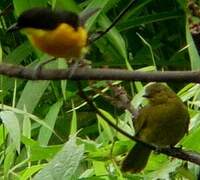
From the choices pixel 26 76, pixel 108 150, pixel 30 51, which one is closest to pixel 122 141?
pixel 108 150

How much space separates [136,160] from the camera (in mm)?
1450

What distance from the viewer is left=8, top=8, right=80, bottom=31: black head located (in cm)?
112

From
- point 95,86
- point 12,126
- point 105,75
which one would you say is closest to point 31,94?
point 95,86

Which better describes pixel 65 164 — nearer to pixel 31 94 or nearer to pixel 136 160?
pixel 136 160

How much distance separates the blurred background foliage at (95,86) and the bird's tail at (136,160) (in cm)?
2

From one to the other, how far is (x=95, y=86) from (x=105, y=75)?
0.92 m

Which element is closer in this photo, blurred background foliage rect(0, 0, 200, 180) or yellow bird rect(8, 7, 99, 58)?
yellow bird rect(8, 7, 99, 58)

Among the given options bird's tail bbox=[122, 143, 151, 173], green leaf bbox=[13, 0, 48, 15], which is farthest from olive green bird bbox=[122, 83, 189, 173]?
green leaf bbox=[13, 0, 48, 15]

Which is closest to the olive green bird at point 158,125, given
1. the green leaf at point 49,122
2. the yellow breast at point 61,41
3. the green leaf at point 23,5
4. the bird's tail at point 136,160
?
the bird's tail at point 136,160

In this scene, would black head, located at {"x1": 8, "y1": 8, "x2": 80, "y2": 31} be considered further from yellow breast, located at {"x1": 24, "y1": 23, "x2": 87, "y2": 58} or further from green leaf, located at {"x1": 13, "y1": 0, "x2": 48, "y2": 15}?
green leaf, located at {"x1": 13, "y1": 0, "x2": 48, "y2": 15}

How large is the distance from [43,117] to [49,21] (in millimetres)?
1246

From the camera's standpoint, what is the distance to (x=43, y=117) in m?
2.39

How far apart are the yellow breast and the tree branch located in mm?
223

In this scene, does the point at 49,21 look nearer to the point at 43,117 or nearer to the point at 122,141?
the point at 122,141
